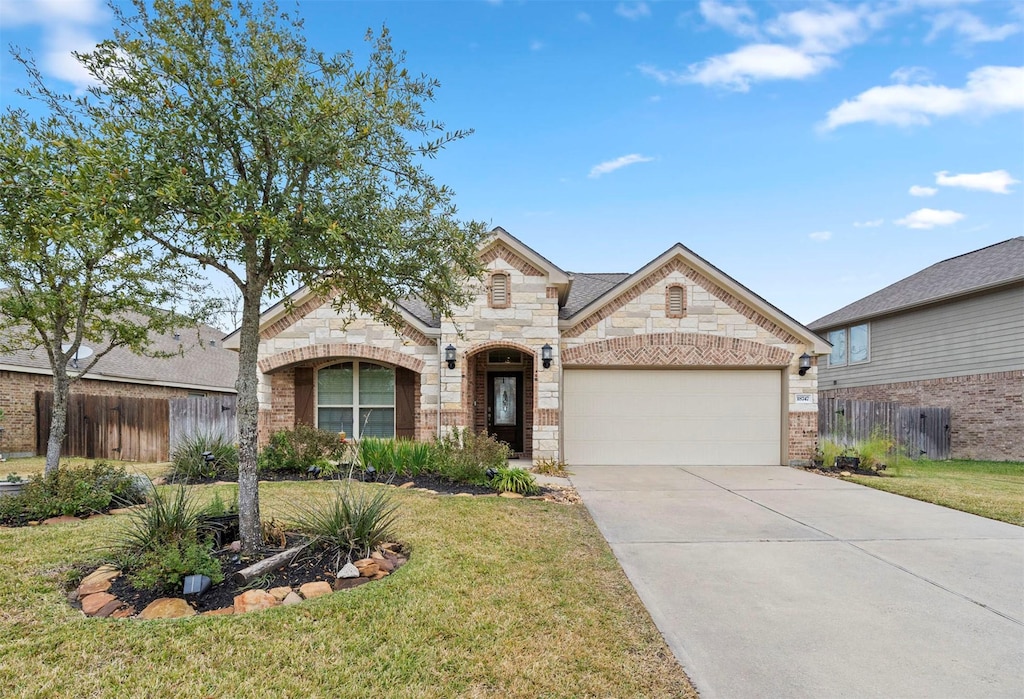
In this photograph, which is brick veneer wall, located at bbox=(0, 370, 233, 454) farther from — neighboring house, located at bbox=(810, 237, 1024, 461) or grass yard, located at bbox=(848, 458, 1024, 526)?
neighboring house, located at bbox=(810, 237, 1024, 461)

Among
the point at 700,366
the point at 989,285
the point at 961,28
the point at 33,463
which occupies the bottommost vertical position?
the point at 33,463

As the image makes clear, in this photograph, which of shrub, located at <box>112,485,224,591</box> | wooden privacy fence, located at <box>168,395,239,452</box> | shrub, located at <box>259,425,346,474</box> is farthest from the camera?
wooden privacy fence, located at <box>168,395,239,452</box>

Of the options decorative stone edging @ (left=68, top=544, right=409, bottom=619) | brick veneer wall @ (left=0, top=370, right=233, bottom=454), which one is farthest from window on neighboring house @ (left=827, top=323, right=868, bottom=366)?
brick veneer wall @ (left=0, top=370, right=233, bottom=454)

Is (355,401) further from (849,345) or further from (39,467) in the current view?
(849,345)

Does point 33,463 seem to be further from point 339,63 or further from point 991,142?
point 991,142

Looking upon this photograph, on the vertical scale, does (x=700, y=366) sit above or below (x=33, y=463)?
above

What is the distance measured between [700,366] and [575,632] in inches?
386

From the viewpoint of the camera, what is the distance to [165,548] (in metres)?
4.49

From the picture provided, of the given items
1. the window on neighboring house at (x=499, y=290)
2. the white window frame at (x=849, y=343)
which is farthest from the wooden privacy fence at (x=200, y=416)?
the white window frame at (x=849, y=343)

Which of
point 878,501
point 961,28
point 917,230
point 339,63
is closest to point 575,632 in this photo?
point 339,63

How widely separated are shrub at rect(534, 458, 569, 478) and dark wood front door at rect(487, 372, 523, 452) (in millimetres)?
2716

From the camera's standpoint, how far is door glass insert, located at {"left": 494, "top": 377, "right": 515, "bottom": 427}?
14.1 meters

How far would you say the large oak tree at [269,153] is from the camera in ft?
13.6

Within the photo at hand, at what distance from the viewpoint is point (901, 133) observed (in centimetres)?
1063
